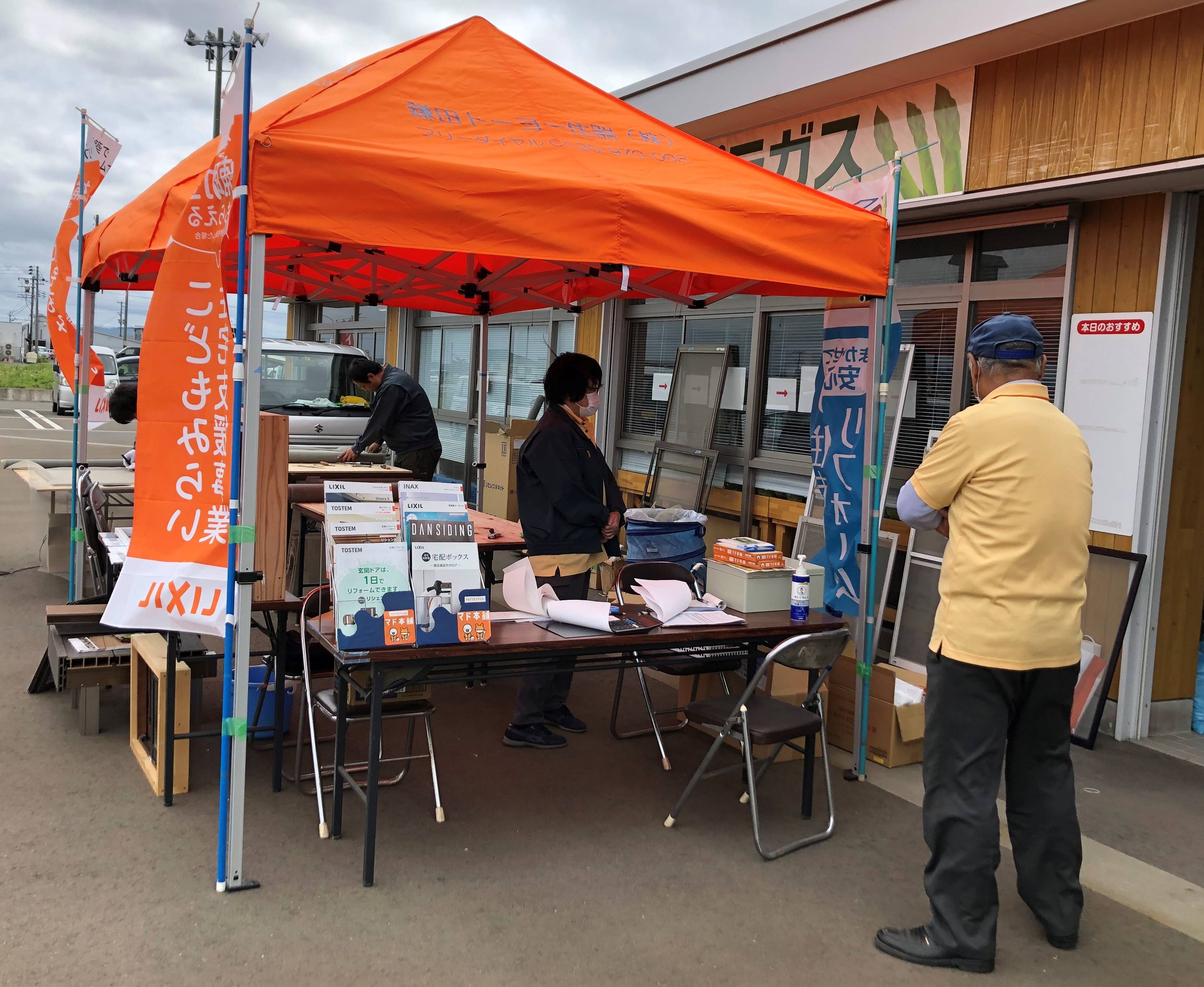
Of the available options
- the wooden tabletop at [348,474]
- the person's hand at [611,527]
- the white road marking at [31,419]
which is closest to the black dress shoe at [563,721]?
the person's hand at [611,527]

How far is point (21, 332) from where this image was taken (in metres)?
78.2

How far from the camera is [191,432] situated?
3156 millimetres

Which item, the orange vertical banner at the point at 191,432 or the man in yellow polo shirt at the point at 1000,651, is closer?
the man in yellow polo shirt at the point at 1000,651

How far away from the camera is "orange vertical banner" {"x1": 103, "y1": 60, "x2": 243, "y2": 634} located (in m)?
3.15

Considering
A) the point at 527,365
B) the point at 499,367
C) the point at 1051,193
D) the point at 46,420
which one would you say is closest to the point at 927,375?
the point at 1051,193

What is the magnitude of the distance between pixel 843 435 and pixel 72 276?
462 cm

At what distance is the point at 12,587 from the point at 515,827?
17.6 feet

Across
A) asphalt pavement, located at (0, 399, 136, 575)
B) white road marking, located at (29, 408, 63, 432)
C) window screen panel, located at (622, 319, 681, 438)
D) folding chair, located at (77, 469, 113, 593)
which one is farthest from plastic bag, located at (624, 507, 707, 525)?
white road marking, located at (29, 408, 63, 432)

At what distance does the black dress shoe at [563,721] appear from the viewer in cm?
491

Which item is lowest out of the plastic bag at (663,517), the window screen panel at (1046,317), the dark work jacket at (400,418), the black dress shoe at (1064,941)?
the black dress shoe at (1064,941)

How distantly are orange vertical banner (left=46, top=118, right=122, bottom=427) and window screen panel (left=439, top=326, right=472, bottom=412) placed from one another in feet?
19.0

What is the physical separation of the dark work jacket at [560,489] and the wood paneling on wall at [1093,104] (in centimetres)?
266

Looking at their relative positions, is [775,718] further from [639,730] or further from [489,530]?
[489,530]

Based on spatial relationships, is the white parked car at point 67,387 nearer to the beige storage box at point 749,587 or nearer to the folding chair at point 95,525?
the folding chair at point 95,525
